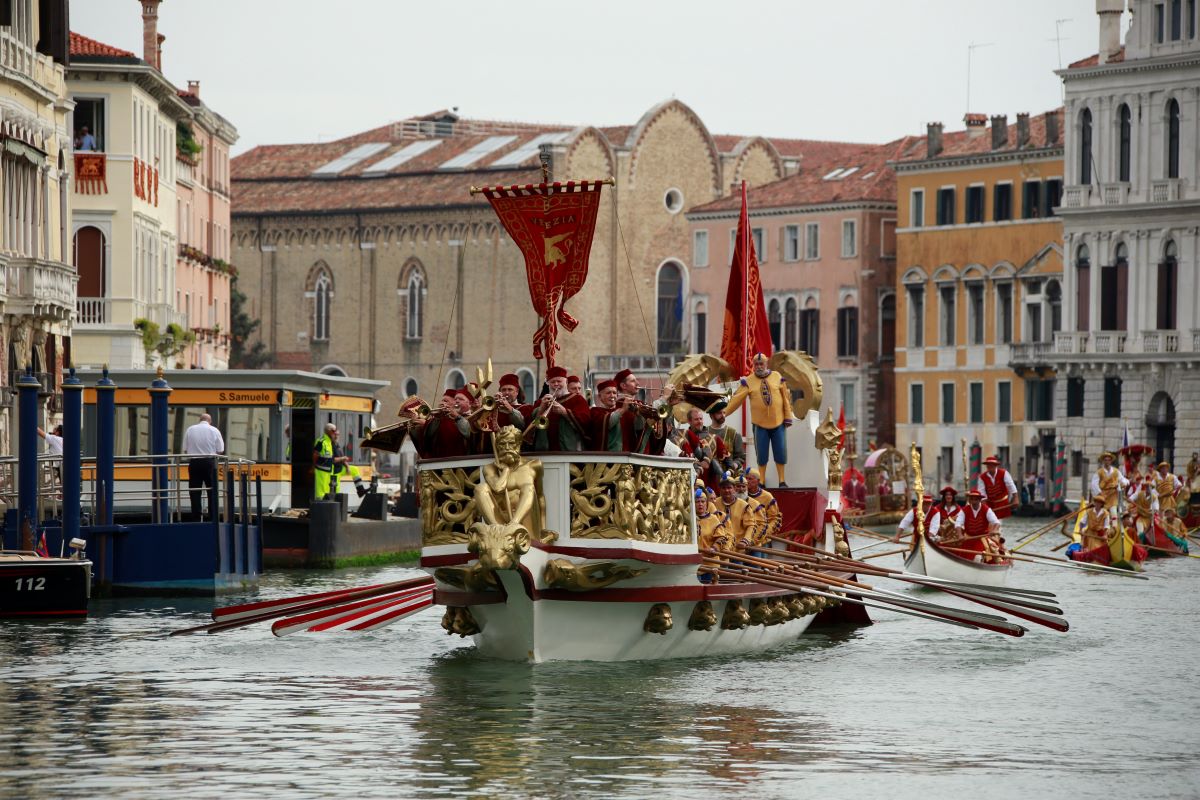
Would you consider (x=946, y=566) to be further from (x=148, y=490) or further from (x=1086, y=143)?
(x=1086, y=143)

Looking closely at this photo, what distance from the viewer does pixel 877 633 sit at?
27.3 meters

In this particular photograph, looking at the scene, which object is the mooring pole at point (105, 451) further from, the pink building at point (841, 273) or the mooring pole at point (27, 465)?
the pink building at point (841, 273)

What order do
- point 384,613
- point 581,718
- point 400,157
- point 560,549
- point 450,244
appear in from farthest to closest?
point 400,157 < point 450,244 < point 384,613 < point 560,549 < point 581,718

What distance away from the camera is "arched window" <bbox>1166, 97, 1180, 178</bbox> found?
67.6 meters

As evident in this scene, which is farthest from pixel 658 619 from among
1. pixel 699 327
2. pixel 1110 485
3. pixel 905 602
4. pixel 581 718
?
pixel 699 327

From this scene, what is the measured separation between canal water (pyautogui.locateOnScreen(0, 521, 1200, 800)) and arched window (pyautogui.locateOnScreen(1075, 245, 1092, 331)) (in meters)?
43.6

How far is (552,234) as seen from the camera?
918 inches

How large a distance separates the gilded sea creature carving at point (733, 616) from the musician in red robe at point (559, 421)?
115 inches

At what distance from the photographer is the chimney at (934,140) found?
78500 mm

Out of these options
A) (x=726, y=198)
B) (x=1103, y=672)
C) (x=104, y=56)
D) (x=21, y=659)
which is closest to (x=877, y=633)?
(x=1103, y=672)

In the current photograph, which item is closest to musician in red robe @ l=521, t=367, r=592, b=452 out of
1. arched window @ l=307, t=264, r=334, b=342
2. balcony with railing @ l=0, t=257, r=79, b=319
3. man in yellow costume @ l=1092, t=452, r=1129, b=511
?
man in yellow costume @ l=1092, t=452, r=1129, b=511

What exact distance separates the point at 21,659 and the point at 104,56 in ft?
117

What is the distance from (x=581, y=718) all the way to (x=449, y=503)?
2.55m

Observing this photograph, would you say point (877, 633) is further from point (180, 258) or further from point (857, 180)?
point (857, 180)
